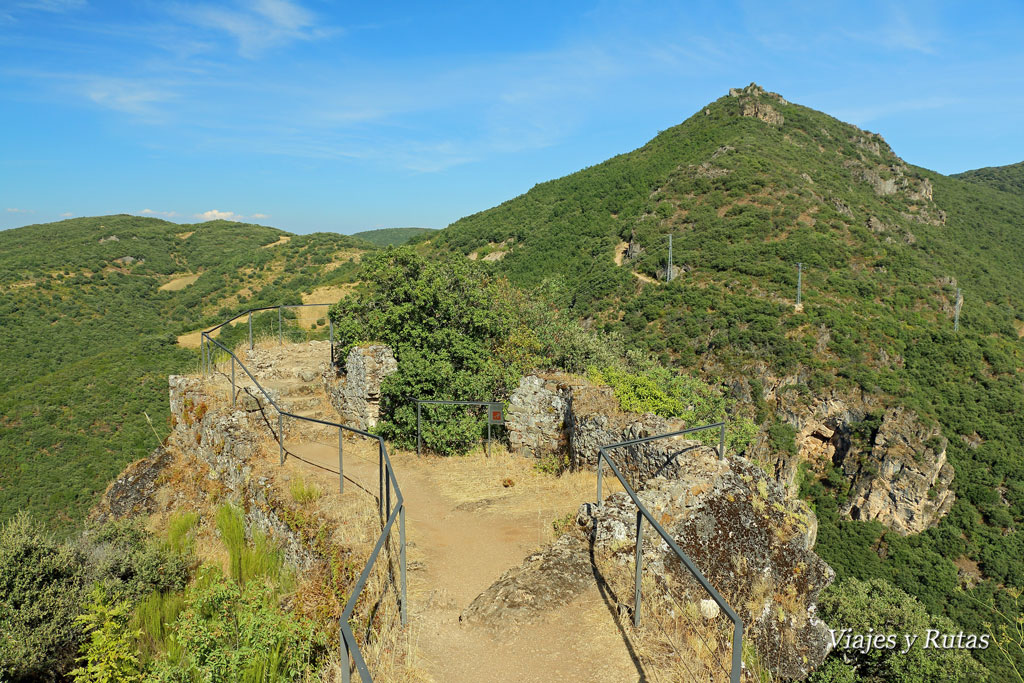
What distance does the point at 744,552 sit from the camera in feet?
20.0

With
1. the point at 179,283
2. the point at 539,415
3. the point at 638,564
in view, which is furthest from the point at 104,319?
the point at 638,564

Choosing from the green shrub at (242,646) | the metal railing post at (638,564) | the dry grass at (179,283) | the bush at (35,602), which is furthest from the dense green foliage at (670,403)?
the dry grass at (179,283)

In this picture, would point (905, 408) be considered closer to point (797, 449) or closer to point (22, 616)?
point (797, 449)

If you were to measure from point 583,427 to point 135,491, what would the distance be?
39.7ft

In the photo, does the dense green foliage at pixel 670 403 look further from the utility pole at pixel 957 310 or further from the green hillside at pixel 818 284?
the utility pole at pixel 957 310

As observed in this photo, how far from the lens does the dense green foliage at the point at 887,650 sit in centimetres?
1087

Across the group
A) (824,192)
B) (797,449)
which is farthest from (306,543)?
(824,192)

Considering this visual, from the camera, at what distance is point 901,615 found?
16578 mm

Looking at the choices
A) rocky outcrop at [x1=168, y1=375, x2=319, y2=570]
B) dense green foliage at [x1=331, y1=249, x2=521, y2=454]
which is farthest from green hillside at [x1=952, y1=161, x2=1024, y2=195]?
rocky outcrop at [x1=168, y1=375, x2=319, y2=570]

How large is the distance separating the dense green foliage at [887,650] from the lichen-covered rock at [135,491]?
49.7 ft

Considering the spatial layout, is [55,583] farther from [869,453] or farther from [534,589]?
[869,453]

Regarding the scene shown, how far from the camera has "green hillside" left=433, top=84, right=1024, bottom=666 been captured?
31.4m

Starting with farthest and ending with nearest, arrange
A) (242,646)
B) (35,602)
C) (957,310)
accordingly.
Result: (957,310) < (35,602) < (242,646)

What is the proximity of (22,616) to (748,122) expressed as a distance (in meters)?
90.0
